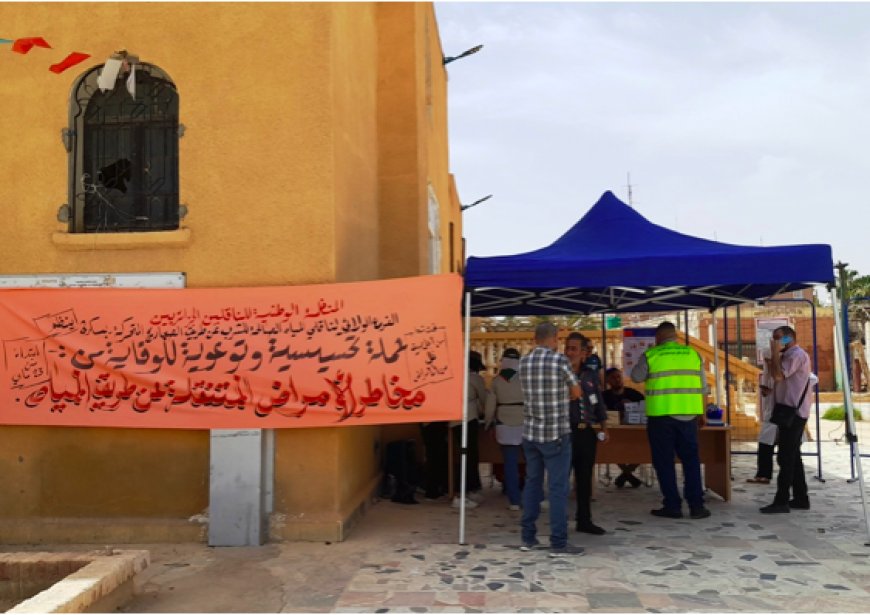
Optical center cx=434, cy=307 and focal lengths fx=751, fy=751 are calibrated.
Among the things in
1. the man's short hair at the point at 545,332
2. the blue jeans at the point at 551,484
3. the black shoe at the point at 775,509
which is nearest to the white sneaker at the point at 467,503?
the blue jeans at the point at 551,484

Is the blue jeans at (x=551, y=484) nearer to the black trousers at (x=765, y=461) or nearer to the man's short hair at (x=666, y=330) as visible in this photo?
the man's short hair at (x=666, y=330)

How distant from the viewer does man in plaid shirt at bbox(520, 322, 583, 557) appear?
231 inches

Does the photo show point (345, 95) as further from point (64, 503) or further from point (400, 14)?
point (64, 503)

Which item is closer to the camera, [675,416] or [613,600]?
[613,600]

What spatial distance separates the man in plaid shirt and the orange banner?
2.21 feet

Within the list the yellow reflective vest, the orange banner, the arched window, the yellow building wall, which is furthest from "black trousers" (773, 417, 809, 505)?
the arched window

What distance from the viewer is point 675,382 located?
6.90m

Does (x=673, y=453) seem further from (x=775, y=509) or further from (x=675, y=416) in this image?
A: (x=775, y=509)

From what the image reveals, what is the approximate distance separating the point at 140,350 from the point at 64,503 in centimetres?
155

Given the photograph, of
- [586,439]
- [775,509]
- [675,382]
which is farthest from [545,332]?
[775,509]

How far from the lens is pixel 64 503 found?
670cm

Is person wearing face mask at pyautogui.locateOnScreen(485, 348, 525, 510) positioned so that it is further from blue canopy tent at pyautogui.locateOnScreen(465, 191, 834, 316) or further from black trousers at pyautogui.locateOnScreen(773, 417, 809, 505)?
black trousers at pyautogui.locateOnScreen(773, 417, 809, 505)

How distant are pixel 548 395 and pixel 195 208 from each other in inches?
137

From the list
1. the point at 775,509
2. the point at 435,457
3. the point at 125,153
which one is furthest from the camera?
the point at 435,457
